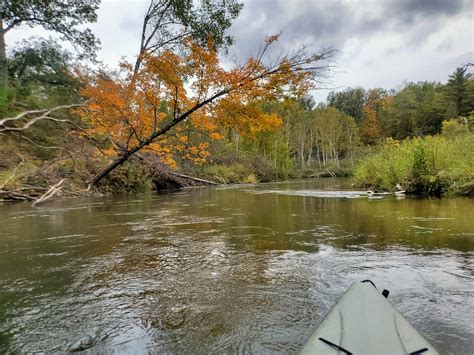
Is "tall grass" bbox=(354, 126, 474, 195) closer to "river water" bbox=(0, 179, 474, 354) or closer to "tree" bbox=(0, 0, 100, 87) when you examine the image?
"river water" bbox=(0, 179, 474, 354)

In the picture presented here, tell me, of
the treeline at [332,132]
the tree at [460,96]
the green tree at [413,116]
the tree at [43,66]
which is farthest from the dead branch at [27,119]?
the tree at [460,96]

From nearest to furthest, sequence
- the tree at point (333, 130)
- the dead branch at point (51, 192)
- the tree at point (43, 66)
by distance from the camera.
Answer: the dead branch at point (51, 192), the tree at point (43, 66), the tree at point (333, 130)

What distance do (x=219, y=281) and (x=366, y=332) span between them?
6.38 feet

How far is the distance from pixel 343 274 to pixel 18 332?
9.43 feet

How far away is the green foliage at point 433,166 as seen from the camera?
10016 mm

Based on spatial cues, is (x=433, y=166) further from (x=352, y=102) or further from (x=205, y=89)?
(x=352, y=102)

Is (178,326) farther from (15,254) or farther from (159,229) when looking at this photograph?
(159,229)

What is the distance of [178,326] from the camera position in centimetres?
250

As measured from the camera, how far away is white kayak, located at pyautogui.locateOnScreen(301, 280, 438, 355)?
1.59 metres

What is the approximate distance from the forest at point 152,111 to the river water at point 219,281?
3.77 metres

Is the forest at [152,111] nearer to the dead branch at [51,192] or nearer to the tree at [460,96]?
the dead branch at [51,192]

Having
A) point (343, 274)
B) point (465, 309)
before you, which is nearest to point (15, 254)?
point (343, 274)

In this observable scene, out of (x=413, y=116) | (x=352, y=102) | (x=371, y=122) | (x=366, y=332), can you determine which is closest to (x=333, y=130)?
(x=413, y=116)

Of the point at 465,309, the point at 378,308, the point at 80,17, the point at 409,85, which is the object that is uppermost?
the point at 409,85
